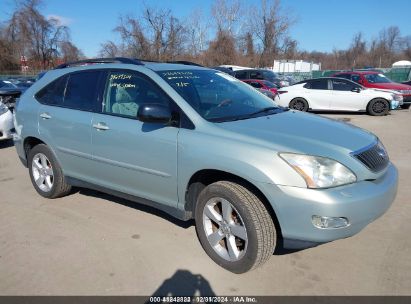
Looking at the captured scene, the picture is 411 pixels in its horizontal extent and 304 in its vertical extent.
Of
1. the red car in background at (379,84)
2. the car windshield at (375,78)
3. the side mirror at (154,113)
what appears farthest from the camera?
the car windshield at (375,78)

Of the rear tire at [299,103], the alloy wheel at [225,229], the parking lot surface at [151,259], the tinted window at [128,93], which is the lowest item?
the parking lot surface at [151,259]

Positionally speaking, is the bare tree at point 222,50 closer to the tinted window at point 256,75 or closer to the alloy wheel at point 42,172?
the tinted window at point 256,75

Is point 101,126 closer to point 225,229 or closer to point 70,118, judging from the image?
point 70,118

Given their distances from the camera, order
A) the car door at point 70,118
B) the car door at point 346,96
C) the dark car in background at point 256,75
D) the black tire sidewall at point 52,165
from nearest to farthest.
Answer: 1. the car door at point 70,118
2. the black tire sidewall at point 52,165
3. the car door at point 346,96
4. the dark car in background at point 256,75

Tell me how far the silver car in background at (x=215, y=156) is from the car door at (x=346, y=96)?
416 inches

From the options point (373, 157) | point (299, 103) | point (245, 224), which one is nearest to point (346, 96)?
point (299, 103)

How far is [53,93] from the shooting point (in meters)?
4.67

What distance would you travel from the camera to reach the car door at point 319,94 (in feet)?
46.3

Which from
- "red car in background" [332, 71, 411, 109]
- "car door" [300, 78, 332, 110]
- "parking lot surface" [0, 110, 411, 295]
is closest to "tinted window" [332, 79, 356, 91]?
"car door" [300, 78, 332, 110]

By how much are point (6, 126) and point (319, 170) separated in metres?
7.52

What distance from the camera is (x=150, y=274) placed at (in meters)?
3.20

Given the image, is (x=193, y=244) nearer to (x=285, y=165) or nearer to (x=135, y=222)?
(x=135, y=222)

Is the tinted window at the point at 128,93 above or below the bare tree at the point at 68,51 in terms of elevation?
below

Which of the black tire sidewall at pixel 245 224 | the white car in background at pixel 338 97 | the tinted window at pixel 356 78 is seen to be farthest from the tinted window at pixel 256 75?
the black tire sidewall at pixel 245 224
